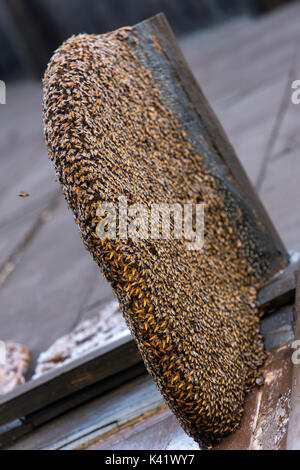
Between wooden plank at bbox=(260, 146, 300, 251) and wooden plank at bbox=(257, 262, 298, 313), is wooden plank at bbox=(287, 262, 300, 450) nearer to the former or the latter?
wooden plank at bbox=(257, 262, 298, 313)

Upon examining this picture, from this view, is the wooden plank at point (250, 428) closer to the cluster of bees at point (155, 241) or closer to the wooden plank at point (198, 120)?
the cluster of bees at point (155, 241)

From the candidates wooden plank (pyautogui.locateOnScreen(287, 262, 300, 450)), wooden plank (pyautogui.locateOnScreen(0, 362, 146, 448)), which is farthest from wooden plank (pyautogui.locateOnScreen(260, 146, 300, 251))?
wooden plank (pyautogui.locateOnScreen(287, 262, 300, 450))

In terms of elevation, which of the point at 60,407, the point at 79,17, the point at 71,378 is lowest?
the point at 60,407

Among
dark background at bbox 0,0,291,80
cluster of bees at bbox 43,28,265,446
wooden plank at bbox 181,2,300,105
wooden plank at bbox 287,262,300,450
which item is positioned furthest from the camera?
dark background at bbox 0,0,291,80

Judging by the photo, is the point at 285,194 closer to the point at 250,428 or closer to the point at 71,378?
the point at 71,378

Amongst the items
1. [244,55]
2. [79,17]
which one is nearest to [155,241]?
[244,55]
